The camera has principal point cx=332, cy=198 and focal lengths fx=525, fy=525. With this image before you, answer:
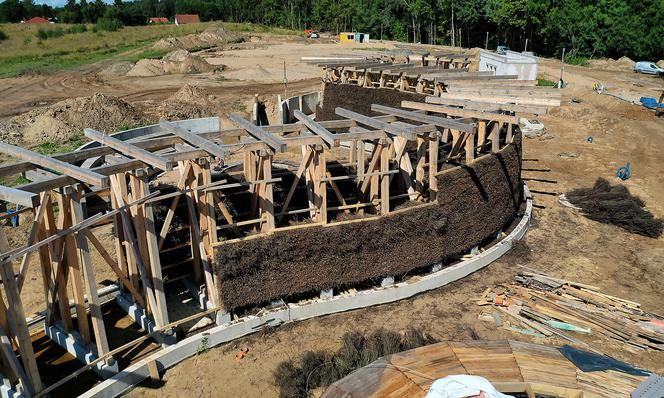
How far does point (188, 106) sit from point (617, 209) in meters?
22.2

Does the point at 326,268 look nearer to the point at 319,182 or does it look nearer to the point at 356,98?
the point at 319,182

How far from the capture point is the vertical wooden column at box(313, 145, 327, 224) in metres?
10.5

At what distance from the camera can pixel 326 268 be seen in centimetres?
1084

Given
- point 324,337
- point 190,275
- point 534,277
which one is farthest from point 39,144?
point 534,277

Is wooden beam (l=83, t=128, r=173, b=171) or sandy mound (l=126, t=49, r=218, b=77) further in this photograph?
sandy mound (l=126, t=49, r=218, b=77)

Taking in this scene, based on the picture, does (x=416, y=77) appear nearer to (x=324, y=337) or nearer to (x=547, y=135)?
(x=547, y=135)

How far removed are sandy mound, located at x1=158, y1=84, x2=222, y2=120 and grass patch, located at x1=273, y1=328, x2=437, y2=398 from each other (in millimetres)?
21389

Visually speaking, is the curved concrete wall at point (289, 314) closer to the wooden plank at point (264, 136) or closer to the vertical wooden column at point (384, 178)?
the vertical wooden column at point (384, 178)

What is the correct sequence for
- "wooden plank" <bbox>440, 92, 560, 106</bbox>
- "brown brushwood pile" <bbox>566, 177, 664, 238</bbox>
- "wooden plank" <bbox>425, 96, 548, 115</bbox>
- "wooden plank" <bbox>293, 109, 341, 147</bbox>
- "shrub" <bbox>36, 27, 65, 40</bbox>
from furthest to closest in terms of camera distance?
1. "shrub" <bbox>36, 27, 65, 40</bbox>
2. "brown brushwood pile" <bbox>566, 177, 664, 238</bbox>
3. "wooden plank" <bbox>440, 92, 560, 106</bbox>
4. "wooden plank" <bbox>425, 96, 548, 115</bbox>
5. "wooden plank" <bbox>293, 109, 341, 147</bbox>

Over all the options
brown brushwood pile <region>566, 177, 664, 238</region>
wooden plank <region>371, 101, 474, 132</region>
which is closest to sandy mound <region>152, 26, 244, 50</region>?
wooden plank <region>371, 101, 474, 132</region>

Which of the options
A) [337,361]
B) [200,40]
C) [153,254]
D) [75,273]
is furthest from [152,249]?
[200,40]

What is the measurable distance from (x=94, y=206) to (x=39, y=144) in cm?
1379

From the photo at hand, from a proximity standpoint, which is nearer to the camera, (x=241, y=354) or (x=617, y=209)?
(x=241, y=354)

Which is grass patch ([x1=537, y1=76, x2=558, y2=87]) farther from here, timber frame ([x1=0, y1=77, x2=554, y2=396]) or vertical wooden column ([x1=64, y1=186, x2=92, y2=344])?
vertical wooden column ([x1=64, y1=186, x2=92, y2=344])
